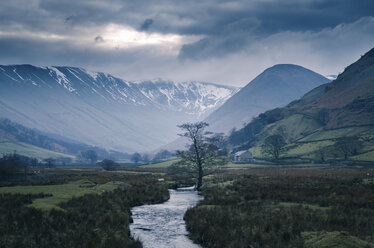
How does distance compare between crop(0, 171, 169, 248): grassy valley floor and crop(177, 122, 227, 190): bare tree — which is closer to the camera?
crop(0, 171, 169, 248): grassy valley floor

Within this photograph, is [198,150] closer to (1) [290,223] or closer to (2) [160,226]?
(2) [160,226]

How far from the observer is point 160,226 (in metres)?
29.5

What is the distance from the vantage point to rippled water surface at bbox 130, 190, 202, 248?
24344mm

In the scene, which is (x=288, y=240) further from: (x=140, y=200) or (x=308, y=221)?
(x=140, y=200)

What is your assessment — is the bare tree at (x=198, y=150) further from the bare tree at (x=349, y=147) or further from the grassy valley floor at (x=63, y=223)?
the bare tree at (x=349, y=147)

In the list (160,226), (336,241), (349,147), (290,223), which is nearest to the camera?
(336,241)

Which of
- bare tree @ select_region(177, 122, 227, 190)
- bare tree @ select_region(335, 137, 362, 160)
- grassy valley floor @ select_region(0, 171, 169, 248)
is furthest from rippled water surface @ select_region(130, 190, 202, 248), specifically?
bare tree @ select_region(335, 137, 362, 160)

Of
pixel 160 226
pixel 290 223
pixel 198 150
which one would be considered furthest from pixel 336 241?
pixel 198 150

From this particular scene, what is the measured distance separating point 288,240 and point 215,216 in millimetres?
8091

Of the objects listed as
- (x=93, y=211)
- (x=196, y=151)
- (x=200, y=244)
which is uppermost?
(x=196, y=151)

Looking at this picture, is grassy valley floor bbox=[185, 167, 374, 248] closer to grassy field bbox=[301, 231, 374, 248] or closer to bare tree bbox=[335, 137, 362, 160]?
grassy field bbox=[301, 231, 374, 248]

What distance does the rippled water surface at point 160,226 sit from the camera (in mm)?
24344

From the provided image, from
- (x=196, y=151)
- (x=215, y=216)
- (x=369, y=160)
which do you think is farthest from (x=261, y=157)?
Answer: (x=215, y=216)

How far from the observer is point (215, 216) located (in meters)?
28.5
